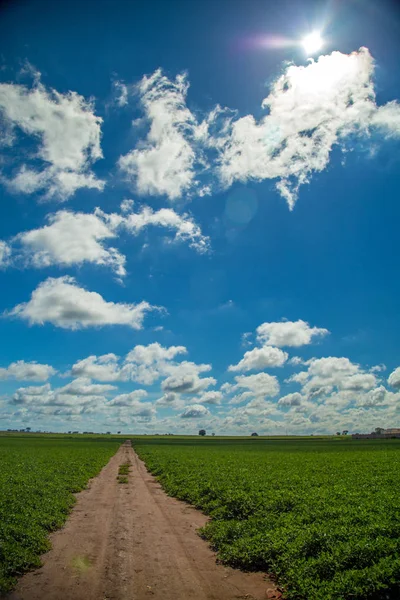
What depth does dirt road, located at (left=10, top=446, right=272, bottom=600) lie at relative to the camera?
1001cm

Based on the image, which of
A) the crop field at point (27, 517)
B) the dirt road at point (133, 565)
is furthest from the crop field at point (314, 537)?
the crop field at point (27, 517)

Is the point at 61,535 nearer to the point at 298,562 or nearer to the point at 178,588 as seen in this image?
the point at 178,588

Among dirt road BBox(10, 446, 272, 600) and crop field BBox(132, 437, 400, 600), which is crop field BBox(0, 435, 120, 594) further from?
crop field BBox(132, 437, 400, 600)

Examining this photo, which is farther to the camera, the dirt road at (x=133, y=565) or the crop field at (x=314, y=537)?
the dirt road at (x=133, y=565)

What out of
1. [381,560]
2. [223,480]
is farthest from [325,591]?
[223,480]

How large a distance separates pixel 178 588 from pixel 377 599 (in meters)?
5.25

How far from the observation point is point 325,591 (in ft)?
30.5

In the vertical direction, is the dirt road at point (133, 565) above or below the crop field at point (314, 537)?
below

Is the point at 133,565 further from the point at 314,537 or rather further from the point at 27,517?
the point at 27,517

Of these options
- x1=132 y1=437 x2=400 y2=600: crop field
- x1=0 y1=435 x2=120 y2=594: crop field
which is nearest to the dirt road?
x1=0 y1=435 x2=120 y2=594: crop field

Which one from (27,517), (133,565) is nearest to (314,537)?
(133,565)

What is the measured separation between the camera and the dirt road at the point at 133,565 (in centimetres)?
1001

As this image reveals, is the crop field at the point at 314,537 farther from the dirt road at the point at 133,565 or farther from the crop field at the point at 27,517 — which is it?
the crop field at the point at 27,517

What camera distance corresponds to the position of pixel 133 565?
11.9 metres
